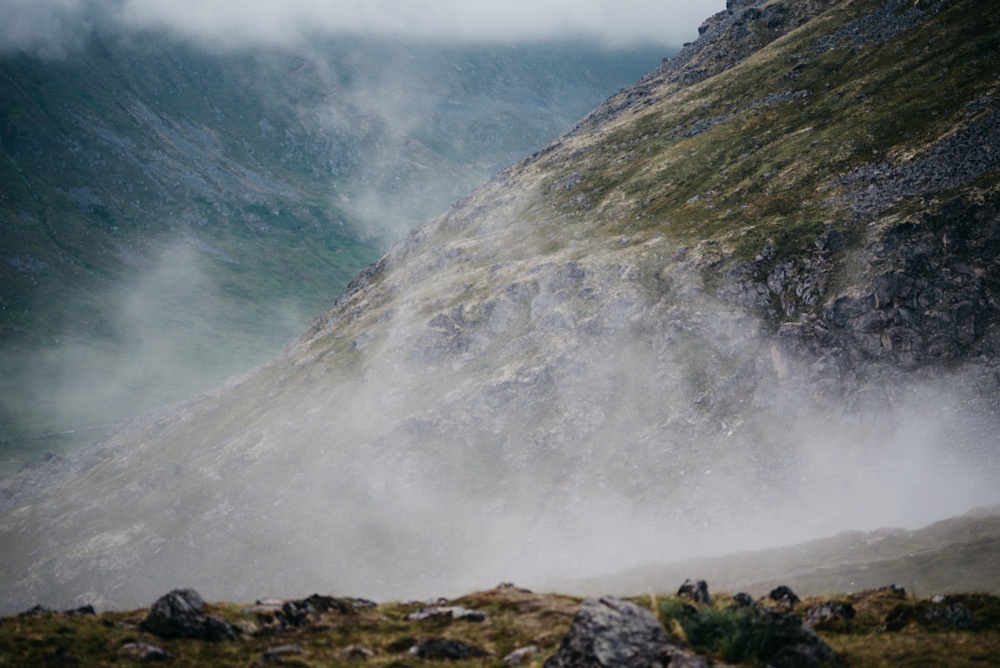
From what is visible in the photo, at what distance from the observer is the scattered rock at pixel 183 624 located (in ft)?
106

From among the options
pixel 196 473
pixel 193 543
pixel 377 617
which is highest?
pixel 196 473

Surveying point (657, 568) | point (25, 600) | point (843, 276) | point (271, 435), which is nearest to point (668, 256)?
point (843, 276)

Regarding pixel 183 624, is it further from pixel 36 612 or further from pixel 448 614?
pixel 448 614

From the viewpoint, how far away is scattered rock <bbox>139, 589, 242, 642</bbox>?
106ft

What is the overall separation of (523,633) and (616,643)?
7806 millimetres

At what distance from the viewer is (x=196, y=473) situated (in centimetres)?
15125

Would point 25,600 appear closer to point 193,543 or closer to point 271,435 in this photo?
point 193,543

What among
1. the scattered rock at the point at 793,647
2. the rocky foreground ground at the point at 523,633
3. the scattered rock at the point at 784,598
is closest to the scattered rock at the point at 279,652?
the rocky foreground ground at the point at 523,633

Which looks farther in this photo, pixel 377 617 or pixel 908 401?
pixel 908 401

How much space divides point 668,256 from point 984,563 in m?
87.8

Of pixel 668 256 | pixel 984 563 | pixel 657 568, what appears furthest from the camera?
pixel 668 256

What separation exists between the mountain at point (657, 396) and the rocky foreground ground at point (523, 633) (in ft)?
200

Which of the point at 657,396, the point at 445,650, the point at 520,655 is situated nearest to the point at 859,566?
the point at 657,396

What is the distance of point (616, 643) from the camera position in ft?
87.0
